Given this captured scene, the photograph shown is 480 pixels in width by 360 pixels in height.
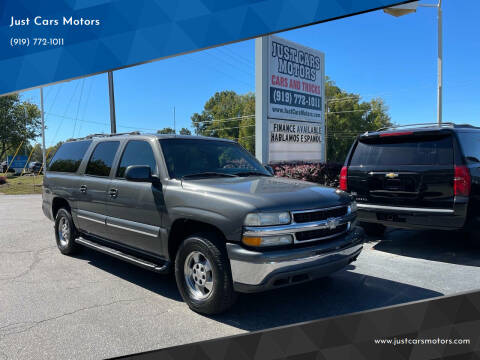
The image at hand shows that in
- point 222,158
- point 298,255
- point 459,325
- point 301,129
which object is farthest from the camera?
point 301,129

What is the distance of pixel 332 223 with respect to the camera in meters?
3.77

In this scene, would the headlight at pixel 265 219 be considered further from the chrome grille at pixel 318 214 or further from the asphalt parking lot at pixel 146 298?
the asphalt parking lot at pixel 146 298

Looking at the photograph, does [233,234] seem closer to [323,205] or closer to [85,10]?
[323,205]

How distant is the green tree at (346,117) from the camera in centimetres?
5934

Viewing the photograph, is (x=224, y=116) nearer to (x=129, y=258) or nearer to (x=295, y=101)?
(x=295, y=101)

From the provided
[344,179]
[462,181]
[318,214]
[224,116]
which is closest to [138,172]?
[318,214]

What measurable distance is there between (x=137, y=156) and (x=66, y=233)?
243 centimetres

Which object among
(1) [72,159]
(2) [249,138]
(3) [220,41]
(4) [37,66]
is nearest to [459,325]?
(3) [220,41]

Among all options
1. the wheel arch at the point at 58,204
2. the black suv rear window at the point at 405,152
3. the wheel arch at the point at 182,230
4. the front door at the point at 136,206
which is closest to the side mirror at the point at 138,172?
the front door at the point at 136,206

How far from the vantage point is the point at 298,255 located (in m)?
3.38

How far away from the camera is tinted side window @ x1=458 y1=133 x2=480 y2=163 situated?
5.50 metres

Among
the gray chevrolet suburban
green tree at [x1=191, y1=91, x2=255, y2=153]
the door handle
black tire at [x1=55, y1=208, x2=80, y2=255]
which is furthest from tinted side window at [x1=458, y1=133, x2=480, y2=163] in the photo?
green tree at [x1=191, y1=91, x2=255, y2=153]

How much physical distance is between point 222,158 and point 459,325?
3.23 meters

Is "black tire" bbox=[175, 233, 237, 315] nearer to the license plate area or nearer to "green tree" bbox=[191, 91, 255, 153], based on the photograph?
the license plate area
